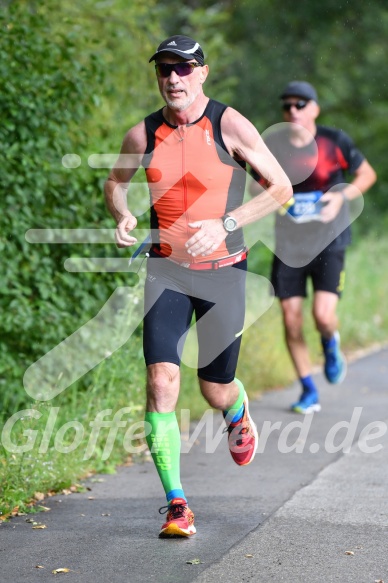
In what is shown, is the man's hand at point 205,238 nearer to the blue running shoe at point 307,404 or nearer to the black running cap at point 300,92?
the black running cap at point 300,92

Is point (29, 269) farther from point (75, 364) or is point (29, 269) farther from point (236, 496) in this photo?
point (236, 496)

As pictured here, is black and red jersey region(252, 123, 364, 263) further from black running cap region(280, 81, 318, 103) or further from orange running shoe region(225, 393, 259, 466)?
orange running shoe region(225, 393, 259, 466)

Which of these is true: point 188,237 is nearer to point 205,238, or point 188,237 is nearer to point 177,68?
point 205,238

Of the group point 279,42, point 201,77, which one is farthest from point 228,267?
point 279,42

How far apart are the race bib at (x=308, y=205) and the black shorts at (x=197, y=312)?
3205mm

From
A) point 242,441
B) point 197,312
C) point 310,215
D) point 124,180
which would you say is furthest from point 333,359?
point 124,180

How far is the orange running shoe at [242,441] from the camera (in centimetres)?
603

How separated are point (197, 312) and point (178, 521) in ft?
3.45

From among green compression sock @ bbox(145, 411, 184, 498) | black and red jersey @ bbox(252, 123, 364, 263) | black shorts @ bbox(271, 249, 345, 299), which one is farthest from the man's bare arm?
black shorts @ bbox(271, 249, 345, 299)

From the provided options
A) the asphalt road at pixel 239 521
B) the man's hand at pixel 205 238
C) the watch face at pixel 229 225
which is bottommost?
the asphalt road at pixel 239 521

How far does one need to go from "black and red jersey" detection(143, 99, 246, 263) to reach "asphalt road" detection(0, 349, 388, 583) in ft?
4.41

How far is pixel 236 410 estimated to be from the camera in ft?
19.8

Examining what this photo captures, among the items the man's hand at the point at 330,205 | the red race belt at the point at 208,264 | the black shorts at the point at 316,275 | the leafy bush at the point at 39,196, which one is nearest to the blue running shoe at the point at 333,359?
the black shorts at the point at 316,275

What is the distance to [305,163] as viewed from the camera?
8711 millimetres
